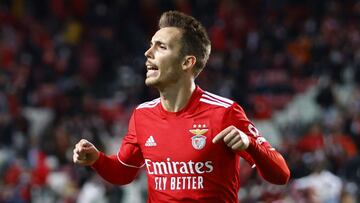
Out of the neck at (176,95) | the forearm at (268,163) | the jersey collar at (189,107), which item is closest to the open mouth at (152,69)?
the neck at (176,95)

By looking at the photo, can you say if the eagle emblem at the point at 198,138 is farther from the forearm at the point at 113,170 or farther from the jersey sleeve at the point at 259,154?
the forearm at the point at 113,170

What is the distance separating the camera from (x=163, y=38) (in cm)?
505

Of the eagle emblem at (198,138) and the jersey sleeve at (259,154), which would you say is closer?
the jersey sleeve at (259,154)

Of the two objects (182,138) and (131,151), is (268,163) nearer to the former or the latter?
(182,138)

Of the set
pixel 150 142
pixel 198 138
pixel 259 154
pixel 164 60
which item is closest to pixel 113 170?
pixel 150 142

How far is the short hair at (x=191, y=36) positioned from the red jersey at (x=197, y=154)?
20cm

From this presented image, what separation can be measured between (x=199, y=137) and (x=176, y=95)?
0.31 metres

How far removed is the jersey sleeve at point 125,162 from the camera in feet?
17.1

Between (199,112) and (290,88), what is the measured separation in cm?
945

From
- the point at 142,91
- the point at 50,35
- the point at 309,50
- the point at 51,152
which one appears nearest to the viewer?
the point at 51,152

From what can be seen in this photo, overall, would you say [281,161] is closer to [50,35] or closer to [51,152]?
[51,152]

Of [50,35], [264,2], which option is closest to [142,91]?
[50,35]

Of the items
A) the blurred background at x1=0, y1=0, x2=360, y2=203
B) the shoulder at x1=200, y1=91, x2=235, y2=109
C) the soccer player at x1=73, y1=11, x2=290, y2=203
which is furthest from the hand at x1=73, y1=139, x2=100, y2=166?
the blurred background at x1=0, y1=0, x2=360, y2=203

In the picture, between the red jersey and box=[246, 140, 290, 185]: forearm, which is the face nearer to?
the red jersey
